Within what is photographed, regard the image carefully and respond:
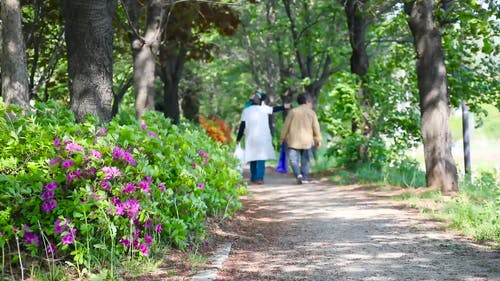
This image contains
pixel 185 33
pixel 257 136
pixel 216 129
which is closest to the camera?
pixel 257 136

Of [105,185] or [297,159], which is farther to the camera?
[297,159]

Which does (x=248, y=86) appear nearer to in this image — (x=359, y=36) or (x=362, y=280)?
(x=359, y=36)

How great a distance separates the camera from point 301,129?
579 inches

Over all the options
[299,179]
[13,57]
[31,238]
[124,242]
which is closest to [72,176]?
[31,238]

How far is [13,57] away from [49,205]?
5.29m

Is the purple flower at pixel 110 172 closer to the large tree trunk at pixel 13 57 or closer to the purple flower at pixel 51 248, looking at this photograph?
the purple flower at pixel 51 248

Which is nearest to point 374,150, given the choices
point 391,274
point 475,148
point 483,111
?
point 483,111

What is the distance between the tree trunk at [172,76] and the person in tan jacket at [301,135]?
264 inches

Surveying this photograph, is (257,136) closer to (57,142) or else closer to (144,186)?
(144,186)

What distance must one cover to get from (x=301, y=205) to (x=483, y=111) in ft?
22.2

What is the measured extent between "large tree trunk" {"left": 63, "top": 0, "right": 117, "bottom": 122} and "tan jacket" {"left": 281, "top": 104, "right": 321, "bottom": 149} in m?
6.53

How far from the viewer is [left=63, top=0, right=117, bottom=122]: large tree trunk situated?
8445 mm

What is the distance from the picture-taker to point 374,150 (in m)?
15.6

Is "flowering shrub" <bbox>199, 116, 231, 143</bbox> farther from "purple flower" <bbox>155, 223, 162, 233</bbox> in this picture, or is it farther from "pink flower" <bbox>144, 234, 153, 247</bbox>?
"pink flower" <bbox>144, 234, 153, 247</bbox>
